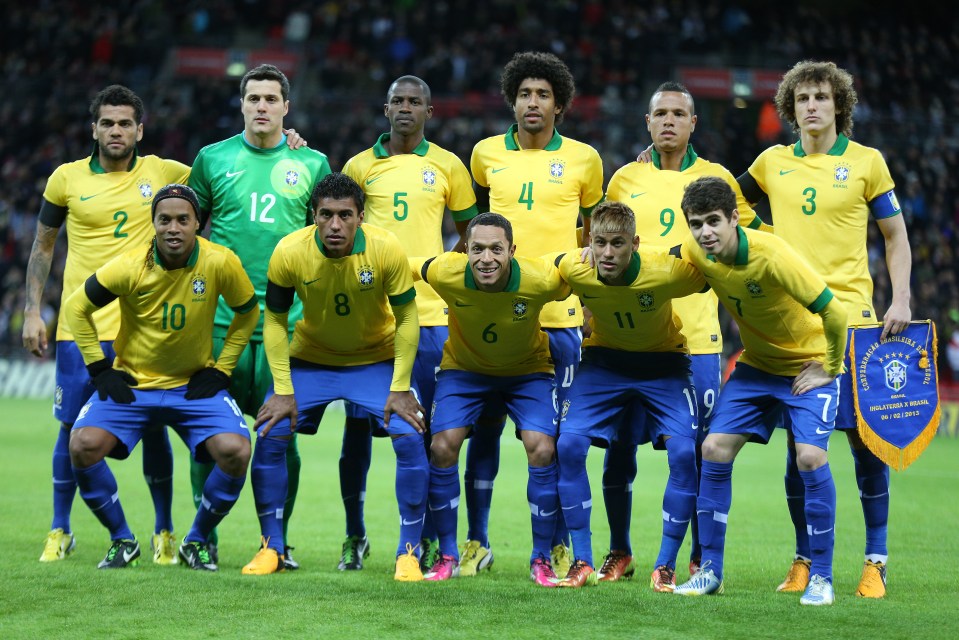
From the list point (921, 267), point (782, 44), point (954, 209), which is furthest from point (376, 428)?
point (782, 44)

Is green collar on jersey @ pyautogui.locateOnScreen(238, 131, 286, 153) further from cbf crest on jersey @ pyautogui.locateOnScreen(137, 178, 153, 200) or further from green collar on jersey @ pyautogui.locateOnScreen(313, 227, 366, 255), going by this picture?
green collar on jersey @ pyautogui.locateOnScreen(313, 227, 366, 255)

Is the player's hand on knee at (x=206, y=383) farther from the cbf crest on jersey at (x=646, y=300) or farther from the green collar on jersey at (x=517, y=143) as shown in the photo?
the cbf crest on jersey at (x=646, y=300)

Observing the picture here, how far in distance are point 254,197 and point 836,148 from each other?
10.7 feet

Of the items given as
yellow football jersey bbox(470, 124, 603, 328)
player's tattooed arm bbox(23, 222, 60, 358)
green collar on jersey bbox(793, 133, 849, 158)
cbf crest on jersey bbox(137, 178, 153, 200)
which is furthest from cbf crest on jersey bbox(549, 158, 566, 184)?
player's tattooed arm bbox(23, 222, 60, 358)

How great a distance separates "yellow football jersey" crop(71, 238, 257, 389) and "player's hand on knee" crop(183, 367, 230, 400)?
69 millimetres

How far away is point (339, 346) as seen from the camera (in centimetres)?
629

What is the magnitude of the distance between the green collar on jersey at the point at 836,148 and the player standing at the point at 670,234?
383 millimetres

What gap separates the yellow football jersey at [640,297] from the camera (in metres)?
5.77

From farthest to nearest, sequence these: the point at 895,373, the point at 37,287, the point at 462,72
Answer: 1. the point at 462,72
2. the point at 37,287
3. the point at 895,373

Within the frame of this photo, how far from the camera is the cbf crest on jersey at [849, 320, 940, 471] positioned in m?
5.90

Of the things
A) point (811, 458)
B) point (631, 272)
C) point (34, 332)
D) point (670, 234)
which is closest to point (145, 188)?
point (34, 332)

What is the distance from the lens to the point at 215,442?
242 inches

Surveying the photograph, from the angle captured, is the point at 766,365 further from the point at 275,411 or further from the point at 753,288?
the point at 275,411

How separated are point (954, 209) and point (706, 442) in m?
19.1
